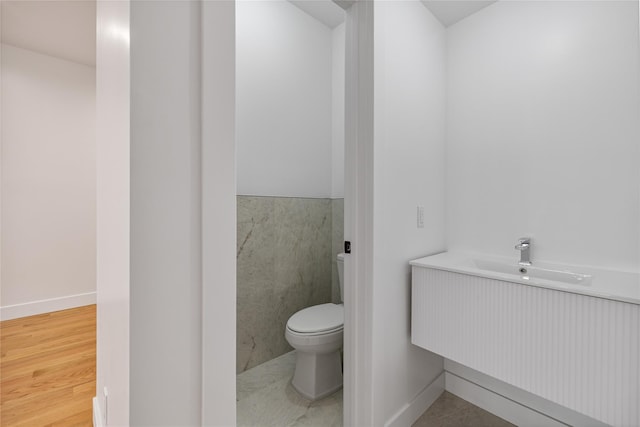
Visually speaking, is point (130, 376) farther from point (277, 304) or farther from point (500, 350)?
point (277, 304)

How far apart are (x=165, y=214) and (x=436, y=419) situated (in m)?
1.75

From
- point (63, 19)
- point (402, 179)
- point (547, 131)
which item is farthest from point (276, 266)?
point (63, 19)

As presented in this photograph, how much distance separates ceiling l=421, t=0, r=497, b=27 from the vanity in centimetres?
143

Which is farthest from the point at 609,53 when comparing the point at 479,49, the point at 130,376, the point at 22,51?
the point at 22,51

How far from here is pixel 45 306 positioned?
301cm

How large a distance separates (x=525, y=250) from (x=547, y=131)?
0.62 m

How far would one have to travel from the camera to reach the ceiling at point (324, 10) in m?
2.25

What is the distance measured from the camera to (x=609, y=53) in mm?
1373

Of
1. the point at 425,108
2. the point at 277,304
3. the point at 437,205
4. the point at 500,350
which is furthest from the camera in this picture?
the point at 277,304

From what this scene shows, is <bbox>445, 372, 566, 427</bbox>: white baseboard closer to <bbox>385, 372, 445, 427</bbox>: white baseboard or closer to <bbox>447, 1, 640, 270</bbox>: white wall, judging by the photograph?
<bbox>385, 372, 445, 427</bbox>: white baseboard

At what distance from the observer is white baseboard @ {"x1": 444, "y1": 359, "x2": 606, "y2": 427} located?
4.76ft

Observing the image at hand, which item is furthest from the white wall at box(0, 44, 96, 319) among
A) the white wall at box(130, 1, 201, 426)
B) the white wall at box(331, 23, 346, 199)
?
the white wall at box(130, 1, 201, 426)

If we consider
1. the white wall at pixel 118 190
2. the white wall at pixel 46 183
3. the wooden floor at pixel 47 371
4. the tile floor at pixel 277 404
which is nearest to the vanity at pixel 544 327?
the tile floor at pixel 277 404

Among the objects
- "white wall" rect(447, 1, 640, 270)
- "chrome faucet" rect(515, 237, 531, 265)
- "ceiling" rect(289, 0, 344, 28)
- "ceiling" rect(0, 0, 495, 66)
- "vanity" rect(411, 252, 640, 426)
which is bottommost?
"vanity" rect(411, 252, 640, 426)
